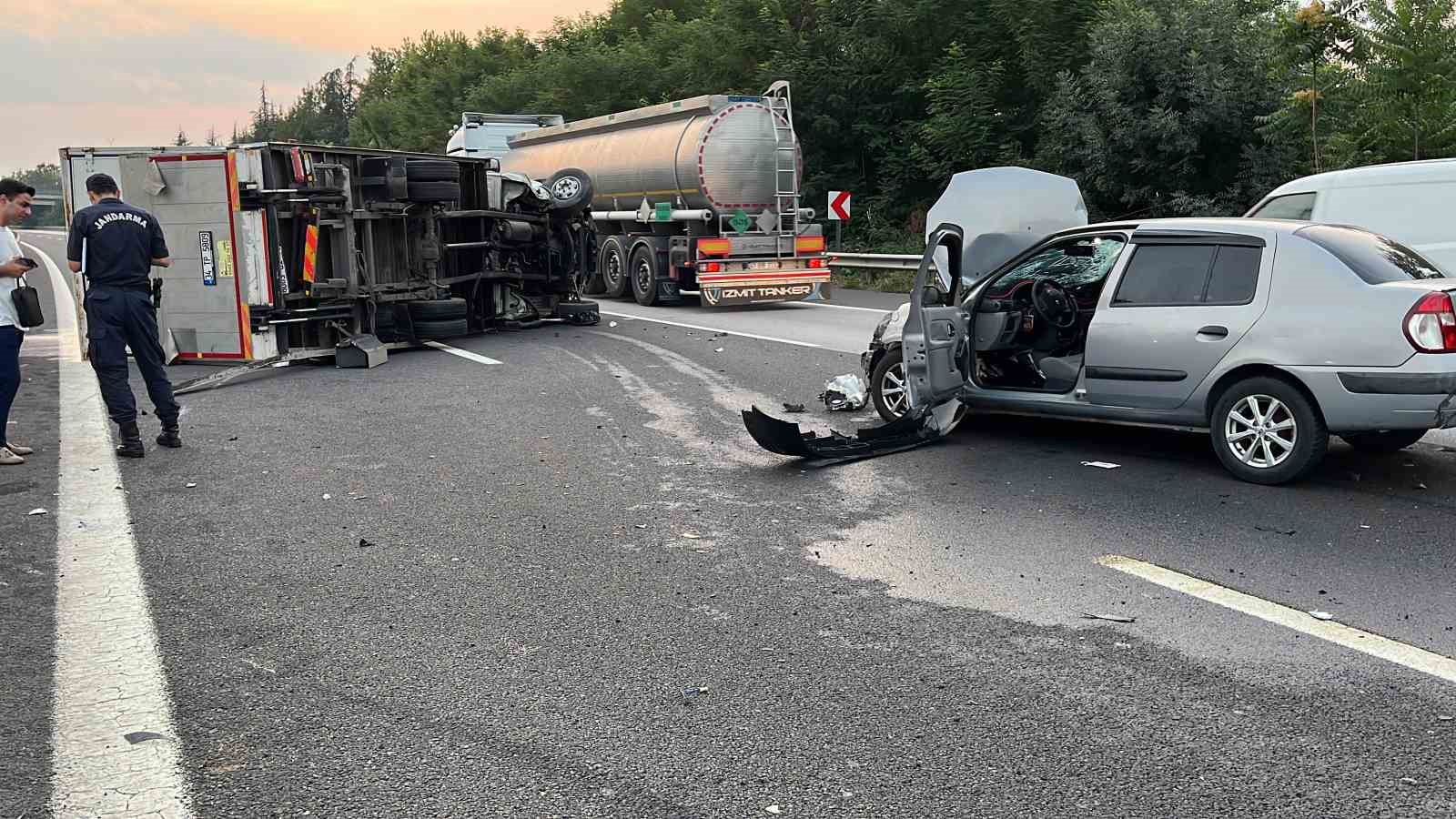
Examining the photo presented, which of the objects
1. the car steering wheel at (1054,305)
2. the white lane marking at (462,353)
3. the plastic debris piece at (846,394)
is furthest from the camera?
A: the white lane marking at (462,353)

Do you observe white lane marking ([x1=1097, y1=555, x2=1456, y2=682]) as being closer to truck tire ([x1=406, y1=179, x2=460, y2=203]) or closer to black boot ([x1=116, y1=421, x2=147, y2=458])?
black boot ([x1=116, y1=421, x2=147, y2=458])

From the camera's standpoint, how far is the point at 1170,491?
667 cm

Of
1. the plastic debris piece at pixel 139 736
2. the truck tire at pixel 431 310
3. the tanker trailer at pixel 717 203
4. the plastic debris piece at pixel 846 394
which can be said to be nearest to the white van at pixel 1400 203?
the plastic debris piece at pixel 846 394

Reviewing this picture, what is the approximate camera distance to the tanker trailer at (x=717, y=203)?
18938 mm

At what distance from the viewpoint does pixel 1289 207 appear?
11.2m

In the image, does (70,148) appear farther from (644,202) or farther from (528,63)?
(528,63)

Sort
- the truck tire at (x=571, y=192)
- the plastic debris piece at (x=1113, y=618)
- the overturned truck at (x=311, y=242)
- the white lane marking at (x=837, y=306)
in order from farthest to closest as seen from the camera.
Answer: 1. the white lane marking at (x=837, y=306)
2. the truck tire at (x=571, y=192)
3. the overturned truck at (x=311, y=242)
4. the plastic debris piece at (x=1113, y=618)

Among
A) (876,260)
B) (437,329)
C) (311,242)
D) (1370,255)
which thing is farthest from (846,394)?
(876,260)

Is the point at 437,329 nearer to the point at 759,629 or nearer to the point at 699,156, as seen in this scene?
the point at 699,156

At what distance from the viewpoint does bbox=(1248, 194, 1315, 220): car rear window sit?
11055 mm

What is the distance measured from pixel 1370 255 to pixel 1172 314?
1.03m

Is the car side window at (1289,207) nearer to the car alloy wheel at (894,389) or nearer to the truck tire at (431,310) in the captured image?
the car alloy wheel at (894,389)

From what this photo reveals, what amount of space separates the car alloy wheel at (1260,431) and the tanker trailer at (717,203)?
12348mm

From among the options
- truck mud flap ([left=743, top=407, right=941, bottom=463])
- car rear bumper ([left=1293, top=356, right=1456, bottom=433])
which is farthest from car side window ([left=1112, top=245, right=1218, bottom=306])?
truck mud flap ([left=743, top=407, right=941, bottom=463])
